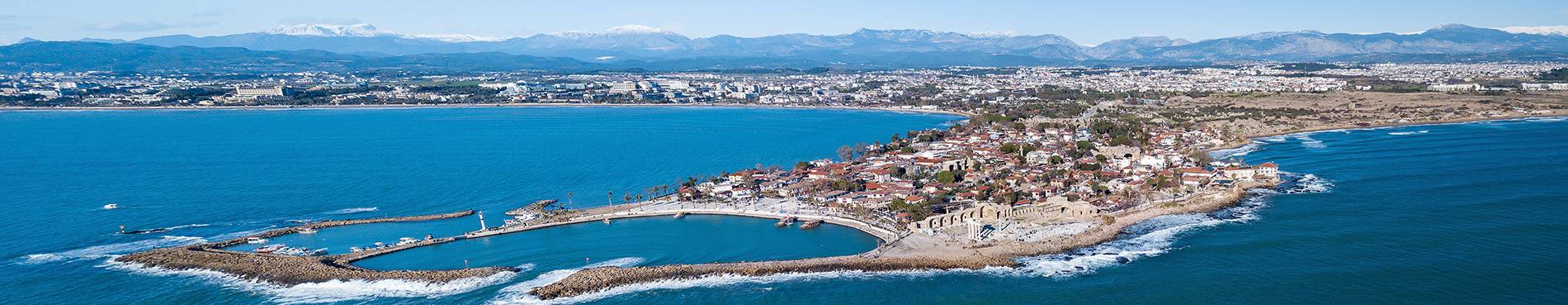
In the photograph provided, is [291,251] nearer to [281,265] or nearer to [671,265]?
[281,265]

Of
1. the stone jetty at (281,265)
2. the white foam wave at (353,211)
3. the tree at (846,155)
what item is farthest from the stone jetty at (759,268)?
the tree at (846,155)

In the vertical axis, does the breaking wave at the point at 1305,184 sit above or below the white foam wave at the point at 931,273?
above

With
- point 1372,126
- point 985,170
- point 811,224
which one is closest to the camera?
point 811,224

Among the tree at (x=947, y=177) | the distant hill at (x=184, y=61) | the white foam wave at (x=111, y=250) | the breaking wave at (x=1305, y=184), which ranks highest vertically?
the distant hill at (x=184, y=61)

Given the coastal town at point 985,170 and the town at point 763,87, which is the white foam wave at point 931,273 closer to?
the coastal town at point 985,170

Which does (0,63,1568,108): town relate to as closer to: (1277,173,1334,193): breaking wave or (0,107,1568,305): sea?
(0,107,1568,305): sea

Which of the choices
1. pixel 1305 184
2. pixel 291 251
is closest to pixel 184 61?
pixel 291 251

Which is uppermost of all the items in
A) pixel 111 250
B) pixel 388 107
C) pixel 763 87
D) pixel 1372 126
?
pixel 111 250
